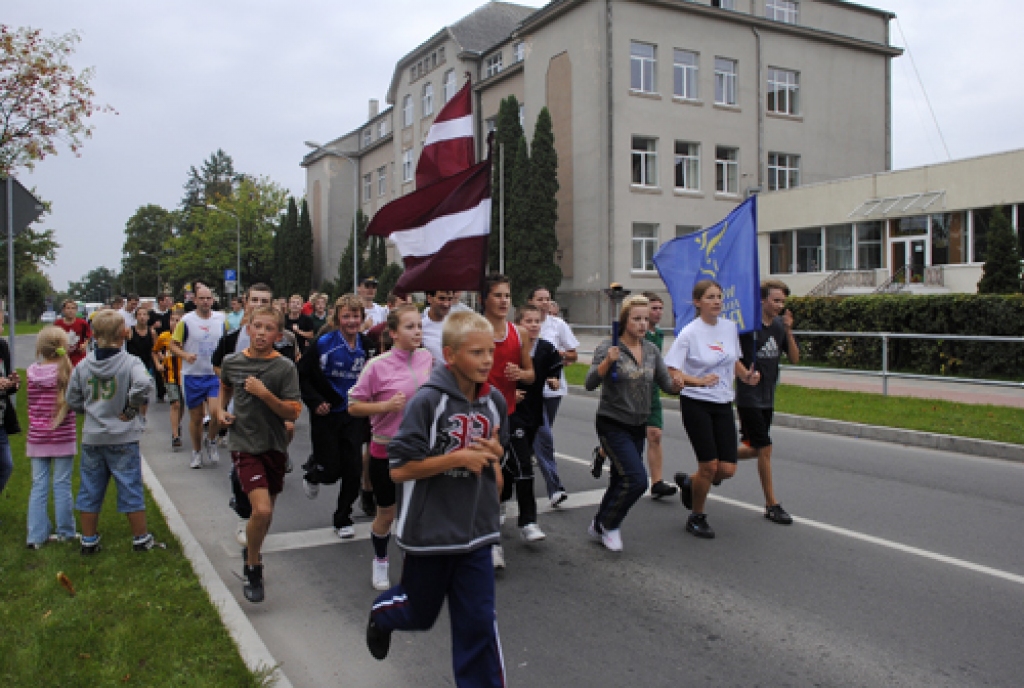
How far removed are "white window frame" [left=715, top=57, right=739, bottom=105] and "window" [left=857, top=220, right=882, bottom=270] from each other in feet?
28.6

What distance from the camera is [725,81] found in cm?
3712

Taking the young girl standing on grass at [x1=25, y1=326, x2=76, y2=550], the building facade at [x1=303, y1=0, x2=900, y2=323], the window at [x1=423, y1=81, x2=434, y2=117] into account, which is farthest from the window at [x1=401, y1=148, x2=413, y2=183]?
the young girl standing on grass at [x1=25, y1=326, x2=76, y2=550]

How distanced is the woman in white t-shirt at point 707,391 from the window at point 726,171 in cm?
3284

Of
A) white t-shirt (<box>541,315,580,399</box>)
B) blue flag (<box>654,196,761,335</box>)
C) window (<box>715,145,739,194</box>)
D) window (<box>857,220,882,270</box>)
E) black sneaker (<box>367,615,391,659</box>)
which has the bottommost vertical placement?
black sneaker (<box>367,615,391,659</box>)

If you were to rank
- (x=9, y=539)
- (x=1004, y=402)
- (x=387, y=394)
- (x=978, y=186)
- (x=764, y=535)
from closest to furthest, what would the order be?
(x=387, y=394) < (x=9, y=539) < (x=764, y=535) < (x=1004, y=402) < (x=978, y=186)

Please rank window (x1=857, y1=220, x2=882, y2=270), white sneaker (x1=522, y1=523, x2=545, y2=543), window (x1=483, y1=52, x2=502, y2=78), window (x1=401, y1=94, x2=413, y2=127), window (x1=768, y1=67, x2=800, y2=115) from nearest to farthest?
white sneaker (x1=522, y1=523, x2=545, y2=543)
window (x1=857, y1=220, x2=882, y2=270)
window (x1=768, y1=67, x2=800, y2=115)
window (x1=483, y1=52, x2=502, y2=78)
window (x1=401, y1=94, x2=413, y2=127)

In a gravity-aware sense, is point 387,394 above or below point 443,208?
below

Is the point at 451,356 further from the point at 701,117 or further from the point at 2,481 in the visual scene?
the point at 701,117

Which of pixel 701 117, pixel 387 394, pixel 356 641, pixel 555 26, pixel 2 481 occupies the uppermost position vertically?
pixel 555 26

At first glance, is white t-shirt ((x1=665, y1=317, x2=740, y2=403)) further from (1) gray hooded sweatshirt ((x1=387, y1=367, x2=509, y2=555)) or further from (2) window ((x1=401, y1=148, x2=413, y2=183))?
(2) window ((x1=401, y1=148, x2=413, y2=183))

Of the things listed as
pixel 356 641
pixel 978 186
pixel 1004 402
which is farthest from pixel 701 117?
pixel 356 641

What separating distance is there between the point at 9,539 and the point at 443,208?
387 centimetres

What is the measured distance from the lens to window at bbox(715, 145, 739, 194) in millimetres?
37375

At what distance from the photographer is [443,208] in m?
5.86
